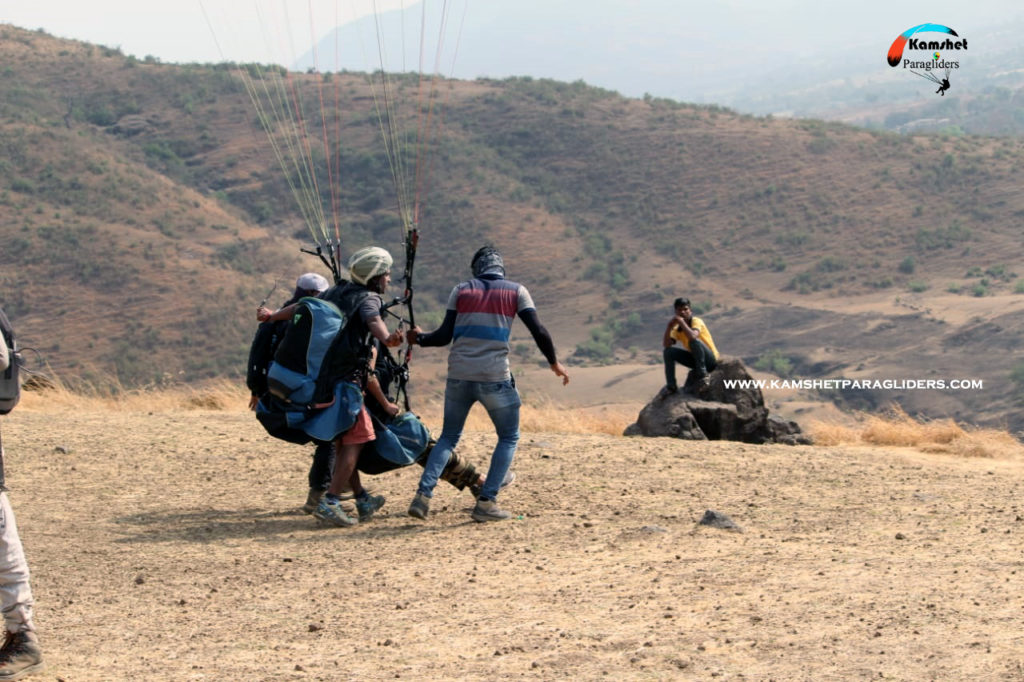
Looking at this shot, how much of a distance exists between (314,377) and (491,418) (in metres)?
1.14

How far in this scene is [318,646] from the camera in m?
5.16

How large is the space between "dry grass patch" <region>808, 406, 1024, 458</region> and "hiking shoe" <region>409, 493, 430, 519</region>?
6.22 m

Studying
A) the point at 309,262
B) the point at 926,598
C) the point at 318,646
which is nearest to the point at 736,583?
the point at 926,598

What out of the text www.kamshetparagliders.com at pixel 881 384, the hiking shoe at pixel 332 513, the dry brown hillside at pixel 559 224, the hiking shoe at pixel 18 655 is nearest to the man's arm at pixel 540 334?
the hiking shoe at pixel 332 513

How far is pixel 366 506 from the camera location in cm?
763

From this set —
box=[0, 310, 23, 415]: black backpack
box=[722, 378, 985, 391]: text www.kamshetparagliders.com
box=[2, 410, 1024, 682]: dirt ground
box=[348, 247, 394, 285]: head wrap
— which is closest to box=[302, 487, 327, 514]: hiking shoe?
box=[2, 410, 1024, 682]: dirt ground

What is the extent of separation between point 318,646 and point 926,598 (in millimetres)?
2802

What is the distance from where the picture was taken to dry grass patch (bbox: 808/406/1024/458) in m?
11.5

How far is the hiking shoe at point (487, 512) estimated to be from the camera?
24.9ft

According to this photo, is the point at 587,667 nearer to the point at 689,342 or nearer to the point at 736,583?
the point at 736,583

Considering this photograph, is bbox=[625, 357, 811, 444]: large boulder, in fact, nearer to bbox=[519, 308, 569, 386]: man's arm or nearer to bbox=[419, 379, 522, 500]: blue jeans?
bbox=[419, 379, 522, 500]: blue jeans

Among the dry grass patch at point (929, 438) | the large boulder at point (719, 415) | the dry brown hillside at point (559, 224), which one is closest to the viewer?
the dry grass patch at point (929, 438)

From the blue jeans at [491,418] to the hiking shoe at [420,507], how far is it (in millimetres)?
35

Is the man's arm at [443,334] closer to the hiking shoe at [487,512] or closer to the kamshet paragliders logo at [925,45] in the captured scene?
the hiking shoe at [487,512]
